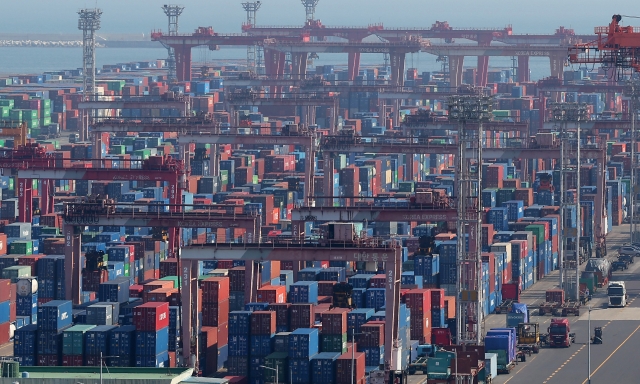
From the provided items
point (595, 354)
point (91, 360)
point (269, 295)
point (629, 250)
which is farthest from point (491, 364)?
point (629, 250)

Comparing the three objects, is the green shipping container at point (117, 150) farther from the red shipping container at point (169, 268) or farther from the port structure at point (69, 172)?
the red shipping container at point (169, 268)

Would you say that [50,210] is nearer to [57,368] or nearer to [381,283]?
[381,283]

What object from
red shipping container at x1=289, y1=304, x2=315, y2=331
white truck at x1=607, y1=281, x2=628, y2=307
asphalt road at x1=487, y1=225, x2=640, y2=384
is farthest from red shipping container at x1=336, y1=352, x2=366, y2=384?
white truck at x1=607, y1=281, x2=628, y2=307

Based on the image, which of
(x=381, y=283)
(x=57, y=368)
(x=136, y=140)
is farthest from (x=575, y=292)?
(x=136, y=140)

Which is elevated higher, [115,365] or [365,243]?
[365,243]

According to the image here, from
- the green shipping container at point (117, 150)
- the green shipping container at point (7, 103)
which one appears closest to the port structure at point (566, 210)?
Answer: the green shipping container at point (117, 150)

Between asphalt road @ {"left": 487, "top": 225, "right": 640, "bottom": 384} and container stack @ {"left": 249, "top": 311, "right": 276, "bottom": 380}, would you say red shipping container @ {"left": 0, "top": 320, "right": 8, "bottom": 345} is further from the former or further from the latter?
asphalt road @ {"left": 487, "top": 225, "right": 640, "bottom": 384}
